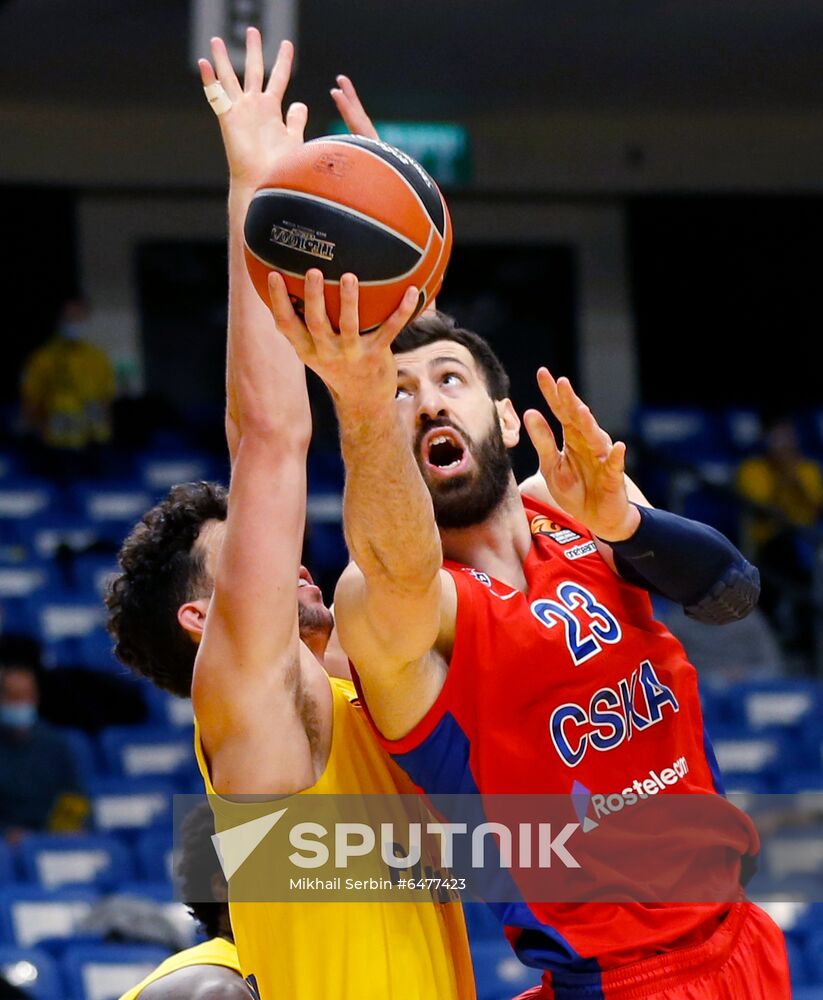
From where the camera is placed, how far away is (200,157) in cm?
1423

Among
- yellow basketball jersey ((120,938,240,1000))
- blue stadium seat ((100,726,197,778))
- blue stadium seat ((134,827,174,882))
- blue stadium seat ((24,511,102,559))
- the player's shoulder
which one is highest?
blue stadium seat ((24,511,102,559))

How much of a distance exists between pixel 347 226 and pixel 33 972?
12.7 feet

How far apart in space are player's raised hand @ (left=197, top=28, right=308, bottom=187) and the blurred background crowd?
12.7ft

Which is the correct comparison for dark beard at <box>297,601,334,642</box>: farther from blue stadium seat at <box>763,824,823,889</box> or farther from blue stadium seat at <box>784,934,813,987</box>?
blue stadium seat at <box>763,824,823,889</box>

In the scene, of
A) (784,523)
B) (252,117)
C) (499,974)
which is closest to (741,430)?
(784,523)

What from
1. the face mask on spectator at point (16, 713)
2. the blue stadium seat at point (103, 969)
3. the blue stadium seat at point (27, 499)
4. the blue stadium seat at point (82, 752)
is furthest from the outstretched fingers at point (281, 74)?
the blue stadium seat at point (27, 499)

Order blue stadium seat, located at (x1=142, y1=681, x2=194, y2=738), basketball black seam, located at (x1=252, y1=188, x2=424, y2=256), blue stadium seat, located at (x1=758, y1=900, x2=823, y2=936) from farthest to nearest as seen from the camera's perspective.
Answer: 1. blue stadium seat, located at (x1=142, y1=681, x2=194, y2=738)
2. blue stadium seat, located at (x1=758, y1=900, x2=823, y2=936)
3. basketball black seam, located at (x1=252, y1=188, x2=424, y2=256)

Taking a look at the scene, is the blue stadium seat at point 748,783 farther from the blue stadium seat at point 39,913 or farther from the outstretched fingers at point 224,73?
the outstretched fingers at point 224,73

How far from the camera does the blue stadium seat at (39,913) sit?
258 inches

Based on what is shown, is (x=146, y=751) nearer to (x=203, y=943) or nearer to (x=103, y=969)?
(x=103, y=969)

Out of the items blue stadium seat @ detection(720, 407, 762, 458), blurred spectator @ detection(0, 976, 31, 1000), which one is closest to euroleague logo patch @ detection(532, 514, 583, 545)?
blurred spectator @ detection(0, 976, 31, 1000)

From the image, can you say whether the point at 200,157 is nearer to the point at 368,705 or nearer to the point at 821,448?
the point at 821,448

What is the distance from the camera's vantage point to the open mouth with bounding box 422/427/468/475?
3.46 m

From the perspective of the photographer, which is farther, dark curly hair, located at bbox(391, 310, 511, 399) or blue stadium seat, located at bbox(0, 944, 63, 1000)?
blue stadium seat, located at bbox(0, 944, 63, 1000)
